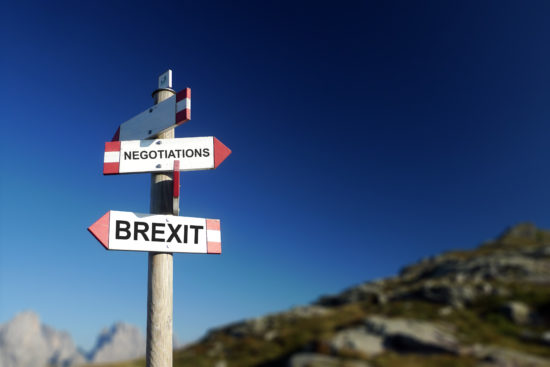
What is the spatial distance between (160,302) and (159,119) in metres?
1.75

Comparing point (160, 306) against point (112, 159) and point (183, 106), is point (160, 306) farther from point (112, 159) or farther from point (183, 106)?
point (183, 106)

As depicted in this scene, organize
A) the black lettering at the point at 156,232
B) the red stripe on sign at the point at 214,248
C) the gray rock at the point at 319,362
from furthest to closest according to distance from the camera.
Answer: the gray rock at the point at 319,362
the red stripe on sign at the point at 214,248
the black lettering at the point at 156,232

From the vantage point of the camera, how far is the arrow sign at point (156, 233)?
10.7 ft

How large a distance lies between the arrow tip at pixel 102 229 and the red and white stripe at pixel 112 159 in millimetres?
549

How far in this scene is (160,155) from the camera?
3.67 m

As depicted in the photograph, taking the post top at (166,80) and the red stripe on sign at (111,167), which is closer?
the red stripe on sign at (111,167)

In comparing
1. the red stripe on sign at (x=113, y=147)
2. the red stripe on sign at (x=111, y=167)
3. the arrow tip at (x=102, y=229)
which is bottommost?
the arrow tip at (x=102, y=229)

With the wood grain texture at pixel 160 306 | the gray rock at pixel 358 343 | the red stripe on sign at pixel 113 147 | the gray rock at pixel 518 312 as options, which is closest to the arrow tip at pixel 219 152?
the wood grain texture at pixel 160 306

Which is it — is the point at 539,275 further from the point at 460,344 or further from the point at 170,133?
the point at 170,133

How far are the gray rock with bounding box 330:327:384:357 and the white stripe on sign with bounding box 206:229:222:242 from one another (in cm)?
1425

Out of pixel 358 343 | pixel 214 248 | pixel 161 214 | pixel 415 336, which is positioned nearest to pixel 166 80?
pixel 161 214

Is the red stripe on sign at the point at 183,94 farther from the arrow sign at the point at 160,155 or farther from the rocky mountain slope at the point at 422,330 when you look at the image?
the rocky mountain slope at the point at 422,330

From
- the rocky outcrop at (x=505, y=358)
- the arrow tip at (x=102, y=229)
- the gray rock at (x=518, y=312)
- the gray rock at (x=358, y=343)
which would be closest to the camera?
the arrow tip at (x=102, y=229)

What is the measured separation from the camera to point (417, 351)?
617 inches
